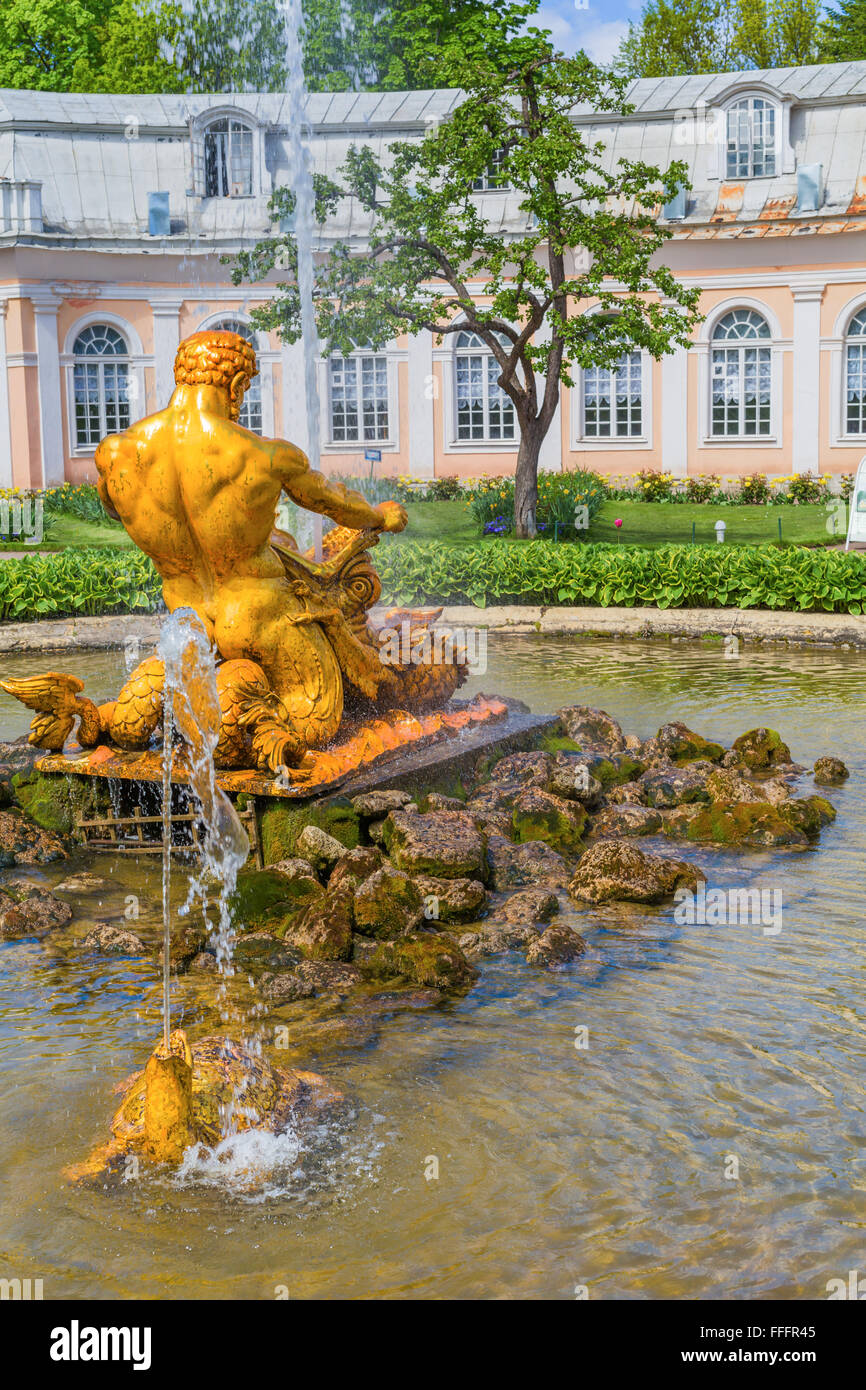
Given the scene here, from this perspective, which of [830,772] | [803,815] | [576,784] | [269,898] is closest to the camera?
[269,898]

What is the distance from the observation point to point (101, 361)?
25.1 meters

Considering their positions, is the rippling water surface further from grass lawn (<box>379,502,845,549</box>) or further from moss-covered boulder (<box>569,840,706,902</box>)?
grass lawn (<box>379,502,845,549</box>)

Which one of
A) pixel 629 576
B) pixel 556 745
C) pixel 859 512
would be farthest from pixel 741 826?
pixel 859 512

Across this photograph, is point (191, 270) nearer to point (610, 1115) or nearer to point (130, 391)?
point (130, 391)

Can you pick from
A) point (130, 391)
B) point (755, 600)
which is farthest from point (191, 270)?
Result: point (755, 600)

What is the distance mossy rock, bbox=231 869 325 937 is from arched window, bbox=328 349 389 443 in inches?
821

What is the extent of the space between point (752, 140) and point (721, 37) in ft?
48.2

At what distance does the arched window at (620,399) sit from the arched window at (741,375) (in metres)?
1.27

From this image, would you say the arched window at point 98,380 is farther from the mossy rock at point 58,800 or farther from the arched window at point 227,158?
the mossy rock at point 58,800

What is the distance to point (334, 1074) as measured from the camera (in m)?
4.51

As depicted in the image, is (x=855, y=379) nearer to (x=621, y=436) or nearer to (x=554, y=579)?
(x=621, y=436)

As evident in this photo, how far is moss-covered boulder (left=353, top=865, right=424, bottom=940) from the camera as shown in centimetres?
560

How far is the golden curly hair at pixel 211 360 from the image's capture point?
614cm

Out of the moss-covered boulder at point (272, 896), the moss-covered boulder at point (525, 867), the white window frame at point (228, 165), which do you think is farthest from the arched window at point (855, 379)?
the moss-covered boulder at point (272, 896)
